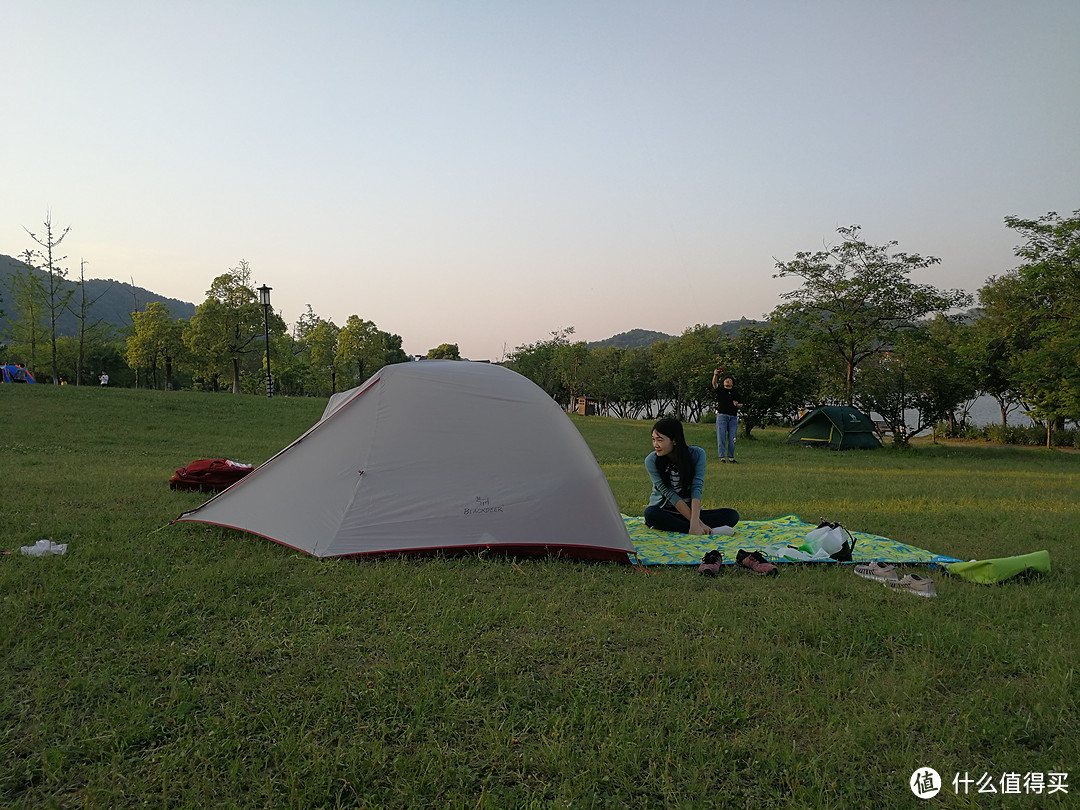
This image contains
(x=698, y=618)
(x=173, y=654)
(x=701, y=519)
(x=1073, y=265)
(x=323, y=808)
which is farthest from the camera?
(x=1073, y=265)

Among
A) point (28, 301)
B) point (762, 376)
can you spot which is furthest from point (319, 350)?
point (762, 376)

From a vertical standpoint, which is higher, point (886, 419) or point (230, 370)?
point (230, 370)

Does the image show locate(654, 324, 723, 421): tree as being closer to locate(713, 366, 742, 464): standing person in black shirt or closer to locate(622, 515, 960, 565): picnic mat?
locate(713, 366, 742, 464): standing person in black shirt

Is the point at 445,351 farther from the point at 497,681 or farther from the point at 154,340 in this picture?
the point at 497,681

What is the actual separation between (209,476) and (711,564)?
6114 mm

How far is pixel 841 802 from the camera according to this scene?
7.45ft

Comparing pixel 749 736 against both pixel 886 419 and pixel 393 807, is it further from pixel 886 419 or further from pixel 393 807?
pixel 886 419

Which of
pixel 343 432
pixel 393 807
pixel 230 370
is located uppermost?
pixel 230 370

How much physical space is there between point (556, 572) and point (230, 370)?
40.2m

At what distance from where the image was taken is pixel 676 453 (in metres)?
6.10

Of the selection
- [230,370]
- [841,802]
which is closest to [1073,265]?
[841,802]

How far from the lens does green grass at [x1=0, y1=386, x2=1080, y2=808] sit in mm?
2371

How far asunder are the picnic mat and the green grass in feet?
1.36

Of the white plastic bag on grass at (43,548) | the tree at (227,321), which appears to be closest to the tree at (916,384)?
the white plastic bag on grass at (43,548)
